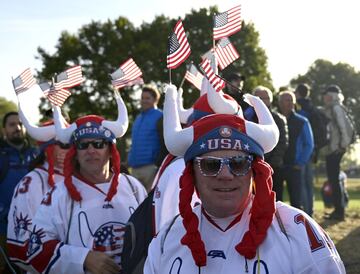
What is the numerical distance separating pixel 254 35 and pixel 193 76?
34.5 metres

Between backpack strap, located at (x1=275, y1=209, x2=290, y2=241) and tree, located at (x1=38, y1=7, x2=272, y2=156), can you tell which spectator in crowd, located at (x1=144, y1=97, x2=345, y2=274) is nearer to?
backpack strap, located at (x1=275, y1=209, x2=290, y2=241)

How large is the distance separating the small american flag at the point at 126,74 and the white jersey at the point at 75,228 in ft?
2.87

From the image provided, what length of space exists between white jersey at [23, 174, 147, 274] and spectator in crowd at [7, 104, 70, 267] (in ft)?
2.30

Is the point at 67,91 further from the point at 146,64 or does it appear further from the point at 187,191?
the point at 146,64

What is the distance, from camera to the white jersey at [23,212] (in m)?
4.75

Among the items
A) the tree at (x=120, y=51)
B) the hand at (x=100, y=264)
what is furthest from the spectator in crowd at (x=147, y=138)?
the tree at (x=120, y=51)

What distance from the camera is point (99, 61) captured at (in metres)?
36.4

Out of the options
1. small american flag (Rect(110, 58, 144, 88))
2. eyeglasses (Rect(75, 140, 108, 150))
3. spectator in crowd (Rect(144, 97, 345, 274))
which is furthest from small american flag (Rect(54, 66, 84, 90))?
spectator in crowd (Rect(144, 97, 345, 274))

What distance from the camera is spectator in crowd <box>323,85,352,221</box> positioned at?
28.0 ft

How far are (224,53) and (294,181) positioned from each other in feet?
15.8

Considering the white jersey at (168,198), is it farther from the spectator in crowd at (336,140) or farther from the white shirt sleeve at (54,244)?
the spectator in crowd at (336,140)

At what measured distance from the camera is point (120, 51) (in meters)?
36.8

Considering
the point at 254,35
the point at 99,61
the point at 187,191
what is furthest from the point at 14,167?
the point at 254,35

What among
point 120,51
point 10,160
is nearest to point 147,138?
point 10,160
